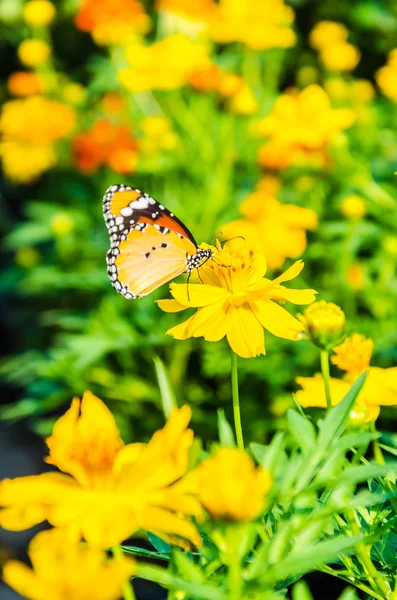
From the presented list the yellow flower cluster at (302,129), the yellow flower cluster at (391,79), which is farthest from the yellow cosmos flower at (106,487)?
the yellow flower cluster at (391,79)

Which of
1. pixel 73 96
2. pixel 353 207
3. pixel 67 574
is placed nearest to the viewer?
pixel 67 574

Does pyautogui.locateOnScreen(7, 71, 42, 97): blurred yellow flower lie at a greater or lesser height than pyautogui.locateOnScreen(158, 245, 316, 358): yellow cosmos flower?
lesser

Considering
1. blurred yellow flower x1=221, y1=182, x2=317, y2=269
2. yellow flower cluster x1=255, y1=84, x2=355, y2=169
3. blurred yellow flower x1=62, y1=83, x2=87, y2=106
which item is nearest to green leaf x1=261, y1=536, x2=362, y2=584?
blurred yellow flower x1=221, y1=182, x2=317, y2=269

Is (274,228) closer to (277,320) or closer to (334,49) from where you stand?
(334,49)

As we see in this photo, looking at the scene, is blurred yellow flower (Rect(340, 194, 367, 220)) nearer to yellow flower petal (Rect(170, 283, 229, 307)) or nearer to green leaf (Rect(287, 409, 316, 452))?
yellow flower petal (Rect(170, 283, 229, 307))

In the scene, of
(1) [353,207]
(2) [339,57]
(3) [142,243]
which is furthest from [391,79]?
(3) [142,243]

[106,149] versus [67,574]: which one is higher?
[67,574]

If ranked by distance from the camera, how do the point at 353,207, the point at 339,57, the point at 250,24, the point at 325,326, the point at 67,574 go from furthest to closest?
the point at 339,57, the point at 250,24, the point at 353,207, the point at 325,326, the point at 67,574
